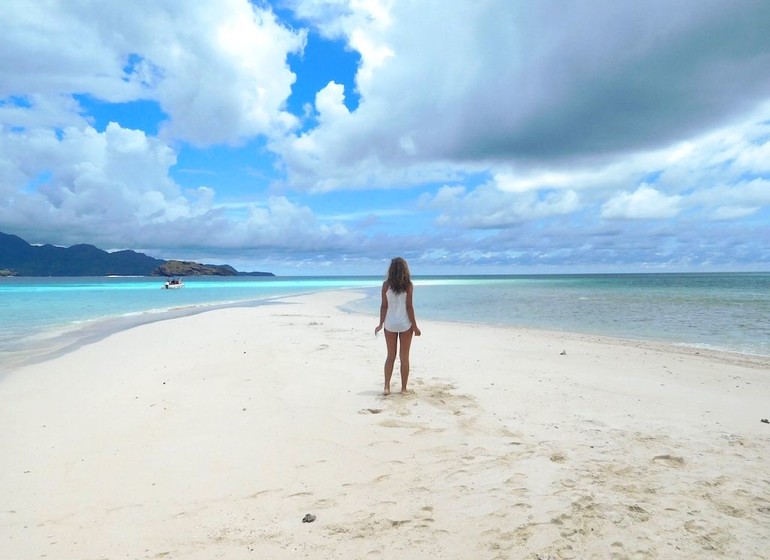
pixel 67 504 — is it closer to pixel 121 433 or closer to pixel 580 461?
pixel 121 433

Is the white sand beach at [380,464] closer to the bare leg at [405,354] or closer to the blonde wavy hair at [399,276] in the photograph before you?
the bare leg at [405,354]

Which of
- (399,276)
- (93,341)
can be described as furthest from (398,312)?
(93,341)

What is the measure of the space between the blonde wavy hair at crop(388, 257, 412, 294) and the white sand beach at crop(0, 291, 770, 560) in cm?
187

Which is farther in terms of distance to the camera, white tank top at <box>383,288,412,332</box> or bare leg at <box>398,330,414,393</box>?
bare leg at <box>398,330,414,393</box>

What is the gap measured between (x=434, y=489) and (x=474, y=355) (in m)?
7.68

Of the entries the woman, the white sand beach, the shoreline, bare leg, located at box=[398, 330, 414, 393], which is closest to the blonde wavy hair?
the woman

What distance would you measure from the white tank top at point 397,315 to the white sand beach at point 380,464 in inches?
46.4

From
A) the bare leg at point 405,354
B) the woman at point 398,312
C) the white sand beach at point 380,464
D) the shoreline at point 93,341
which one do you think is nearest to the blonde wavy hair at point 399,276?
the woman at point 398,312

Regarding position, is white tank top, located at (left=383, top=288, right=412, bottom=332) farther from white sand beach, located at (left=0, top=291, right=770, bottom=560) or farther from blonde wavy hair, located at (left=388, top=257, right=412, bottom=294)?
white sand beach, located at (left=0, top=291, right=770, bottom=560)

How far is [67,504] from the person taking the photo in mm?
4070

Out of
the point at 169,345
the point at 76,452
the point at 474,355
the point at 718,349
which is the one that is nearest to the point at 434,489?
the point at 76,452

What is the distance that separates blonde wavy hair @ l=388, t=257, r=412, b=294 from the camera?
7.55 metres

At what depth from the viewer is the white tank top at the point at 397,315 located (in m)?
7.58

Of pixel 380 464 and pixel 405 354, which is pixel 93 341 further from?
pixel 380 464
